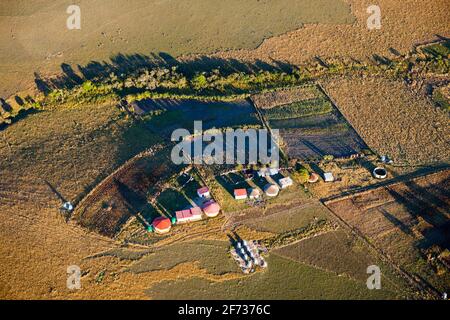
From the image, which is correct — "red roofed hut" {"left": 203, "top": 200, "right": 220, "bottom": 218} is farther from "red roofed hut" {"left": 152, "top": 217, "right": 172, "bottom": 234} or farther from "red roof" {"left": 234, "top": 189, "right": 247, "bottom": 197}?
"red roofed hut" {"left": 152, "top": 217, "right": 172, "bottom": 234}

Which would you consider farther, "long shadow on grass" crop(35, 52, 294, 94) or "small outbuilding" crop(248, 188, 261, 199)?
"long shadow on grass" crop(35, 52, 294, 94)

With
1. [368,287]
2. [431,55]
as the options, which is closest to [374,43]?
[431,55]

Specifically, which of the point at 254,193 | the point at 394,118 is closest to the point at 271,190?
the point at 254,193

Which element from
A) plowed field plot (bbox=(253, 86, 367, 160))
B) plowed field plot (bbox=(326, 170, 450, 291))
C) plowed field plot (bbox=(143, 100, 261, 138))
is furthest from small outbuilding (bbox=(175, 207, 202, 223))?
plowed field plot (bbox=(326, 170, 450, 291))

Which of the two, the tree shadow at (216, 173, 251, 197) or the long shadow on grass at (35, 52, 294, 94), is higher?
the long shadow on grass at (35, 52, 294, 94)

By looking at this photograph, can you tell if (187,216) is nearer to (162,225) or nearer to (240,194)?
(162,225)

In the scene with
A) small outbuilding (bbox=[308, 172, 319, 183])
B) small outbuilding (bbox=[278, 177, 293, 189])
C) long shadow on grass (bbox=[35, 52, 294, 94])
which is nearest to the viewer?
small outbuilding (bbox=[278, 177, 293, 189])
